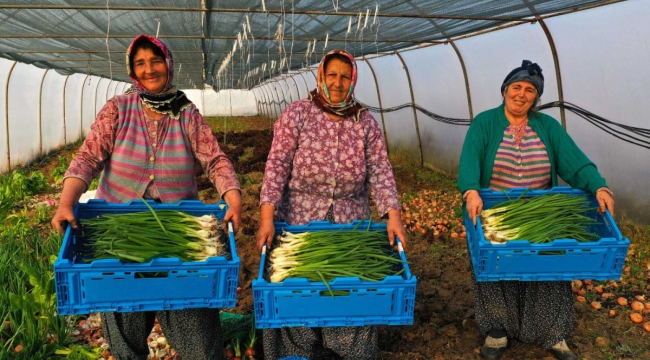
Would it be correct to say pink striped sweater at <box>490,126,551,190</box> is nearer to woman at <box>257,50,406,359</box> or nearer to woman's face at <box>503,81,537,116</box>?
woman's face at <box>503,81,537,116</box>

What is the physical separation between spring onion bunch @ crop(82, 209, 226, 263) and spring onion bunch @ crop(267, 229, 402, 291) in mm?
302

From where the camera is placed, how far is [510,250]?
2.12 meters

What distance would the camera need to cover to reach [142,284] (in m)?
1.75

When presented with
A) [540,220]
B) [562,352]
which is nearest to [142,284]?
[540,220]

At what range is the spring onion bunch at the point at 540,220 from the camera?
7.59ft

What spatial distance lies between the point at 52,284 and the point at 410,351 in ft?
7.72

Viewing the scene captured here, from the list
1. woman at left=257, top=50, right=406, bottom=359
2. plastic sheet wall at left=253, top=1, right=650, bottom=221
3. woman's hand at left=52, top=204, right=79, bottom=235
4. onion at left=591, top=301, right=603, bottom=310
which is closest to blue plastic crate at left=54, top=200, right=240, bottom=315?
woman's hand at left=52, top=204, right=79, bottom=235

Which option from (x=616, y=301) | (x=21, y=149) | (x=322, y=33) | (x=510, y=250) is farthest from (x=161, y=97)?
(x=21, y=149)

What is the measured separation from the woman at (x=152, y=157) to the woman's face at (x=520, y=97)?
1635mm

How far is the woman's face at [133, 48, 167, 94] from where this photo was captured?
2.22 metres

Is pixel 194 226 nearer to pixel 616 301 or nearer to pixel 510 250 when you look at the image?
pixel 510 250

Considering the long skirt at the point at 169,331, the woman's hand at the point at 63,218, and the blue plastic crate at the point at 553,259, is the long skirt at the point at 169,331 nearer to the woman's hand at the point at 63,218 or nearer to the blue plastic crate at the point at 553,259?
the woman's hand at the point at 63,218

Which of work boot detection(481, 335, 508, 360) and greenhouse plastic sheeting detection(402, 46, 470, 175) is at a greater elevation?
greenhouse plastic sheeting detection(402, 46, 470, 175)

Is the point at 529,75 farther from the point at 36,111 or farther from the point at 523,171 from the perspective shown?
the point at 36,111
